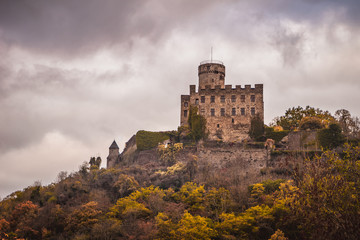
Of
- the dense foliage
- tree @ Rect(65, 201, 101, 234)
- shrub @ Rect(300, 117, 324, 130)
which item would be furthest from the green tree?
shrub @ Rect(300, 117, 324, 130)

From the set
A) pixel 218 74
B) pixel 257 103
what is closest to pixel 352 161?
pixel 257 103

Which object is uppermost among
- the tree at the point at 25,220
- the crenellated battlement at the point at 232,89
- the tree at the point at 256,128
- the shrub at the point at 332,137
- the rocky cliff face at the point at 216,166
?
the crenellated battlement at the point at 232,89

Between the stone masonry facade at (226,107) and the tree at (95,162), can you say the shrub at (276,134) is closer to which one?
the stone masonry facade at (226,107)

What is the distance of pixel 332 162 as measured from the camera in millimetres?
31688

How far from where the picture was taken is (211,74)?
69.4 meters

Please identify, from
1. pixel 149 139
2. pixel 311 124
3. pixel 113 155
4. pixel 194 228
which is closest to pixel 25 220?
pixel 194 228

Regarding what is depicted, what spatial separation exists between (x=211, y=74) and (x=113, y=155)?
1701 centimetres

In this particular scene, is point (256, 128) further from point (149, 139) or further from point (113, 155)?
point (113, 155)

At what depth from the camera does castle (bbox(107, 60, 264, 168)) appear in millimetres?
64500

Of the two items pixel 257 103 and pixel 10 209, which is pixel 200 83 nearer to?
pixel 257 103

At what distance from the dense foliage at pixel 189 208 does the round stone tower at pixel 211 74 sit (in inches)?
657

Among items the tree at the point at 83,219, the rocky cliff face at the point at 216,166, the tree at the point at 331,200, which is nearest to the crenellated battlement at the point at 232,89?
→ the rocky cliff face at the point at 216,166

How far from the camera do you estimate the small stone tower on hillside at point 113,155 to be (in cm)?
6838

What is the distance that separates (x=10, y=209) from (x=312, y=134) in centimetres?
3338
